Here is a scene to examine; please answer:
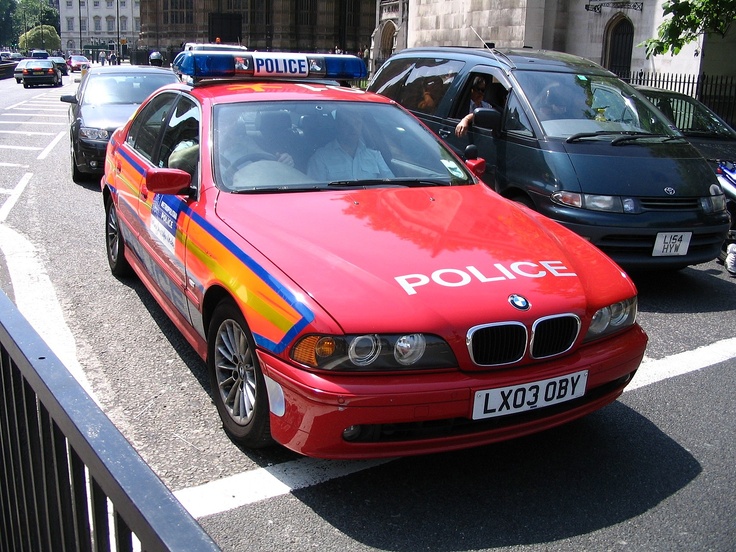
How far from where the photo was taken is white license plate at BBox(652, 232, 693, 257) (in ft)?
21.2

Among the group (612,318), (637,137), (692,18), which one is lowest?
(612,318)

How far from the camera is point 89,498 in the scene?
1625mm

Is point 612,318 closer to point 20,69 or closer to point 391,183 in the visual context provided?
point 391,183

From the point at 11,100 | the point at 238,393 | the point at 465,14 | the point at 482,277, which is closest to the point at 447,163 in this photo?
the point at 482,277

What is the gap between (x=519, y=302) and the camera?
10.9 ft

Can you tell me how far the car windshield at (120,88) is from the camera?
39.9ft

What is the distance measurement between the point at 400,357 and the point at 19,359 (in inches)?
65.1

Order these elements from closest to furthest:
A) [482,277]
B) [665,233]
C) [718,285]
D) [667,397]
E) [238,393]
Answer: [482,277]
[238,393]
[667,397]
[665,233]
[718,285]

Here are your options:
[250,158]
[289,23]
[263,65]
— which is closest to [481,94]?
[263,65]

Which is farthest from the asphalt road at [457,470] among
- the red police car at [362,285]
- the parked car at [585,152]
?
the parked car at [585,152]

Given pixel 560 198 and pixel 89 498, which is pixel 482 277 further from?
pixel 560 198

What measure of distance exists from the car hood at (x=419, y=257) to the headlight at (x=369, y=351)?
0.05 metres

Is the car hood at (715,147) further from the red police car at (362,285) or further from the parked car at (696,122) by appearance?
the red police car at (362,285)

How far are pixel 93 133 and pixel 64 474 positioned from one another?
1012 centimetres
